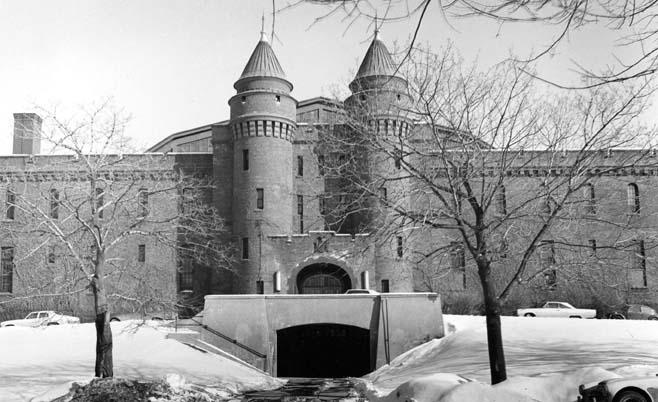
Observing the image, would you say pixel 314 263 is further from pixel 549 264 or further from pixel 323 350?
pixel 549 264

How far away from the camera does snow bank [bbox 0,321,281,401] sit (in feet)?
63.7

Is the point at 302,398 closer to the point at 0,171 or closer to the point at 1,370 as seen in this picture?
the point at 1,370

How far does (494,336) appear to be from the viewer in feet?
44.0

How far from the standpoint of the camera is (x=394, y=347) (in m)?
28.3

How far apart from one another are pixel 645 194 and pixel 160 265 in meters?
32.0

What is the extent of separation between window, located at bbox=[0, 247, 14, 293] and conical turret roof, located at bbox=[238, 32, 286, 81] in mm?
18974

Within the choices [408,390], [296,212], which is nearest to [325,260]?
[296,212]

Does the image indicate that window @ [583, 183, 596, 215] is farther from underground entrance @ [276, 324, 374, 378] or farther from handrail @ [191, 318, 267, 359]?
handrail @ [191, 318, 267, 359]

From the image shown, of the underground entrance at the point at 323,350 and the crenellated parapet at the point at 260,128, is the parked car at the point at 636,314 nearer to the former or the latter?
the underground entrance at the point at 323,350

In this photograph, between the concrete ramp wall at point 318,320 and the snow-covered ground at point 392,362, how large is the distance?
171 cm

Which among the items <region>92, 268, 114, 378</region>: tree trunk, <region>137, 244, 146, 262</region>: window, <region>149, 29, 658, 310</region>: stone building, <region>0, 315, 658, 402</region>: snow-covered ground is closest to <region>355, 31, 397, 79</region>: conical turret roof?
<region>149, 29, 658, 310</region>: stone building

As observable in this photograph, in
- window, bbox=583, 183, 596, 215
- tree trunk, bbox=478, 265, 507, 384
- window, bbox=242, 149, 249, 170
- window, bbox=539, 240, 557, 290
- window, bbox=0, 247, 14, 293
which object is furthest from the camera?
window, bbox=0, 247, 14, 293

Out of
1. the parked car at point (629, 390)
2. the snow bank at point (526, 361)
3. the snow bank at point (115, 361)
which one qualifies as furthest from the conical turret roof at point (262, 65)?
the parked car at point (629, 390)

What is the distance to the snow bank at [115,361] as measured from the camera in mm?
19406
